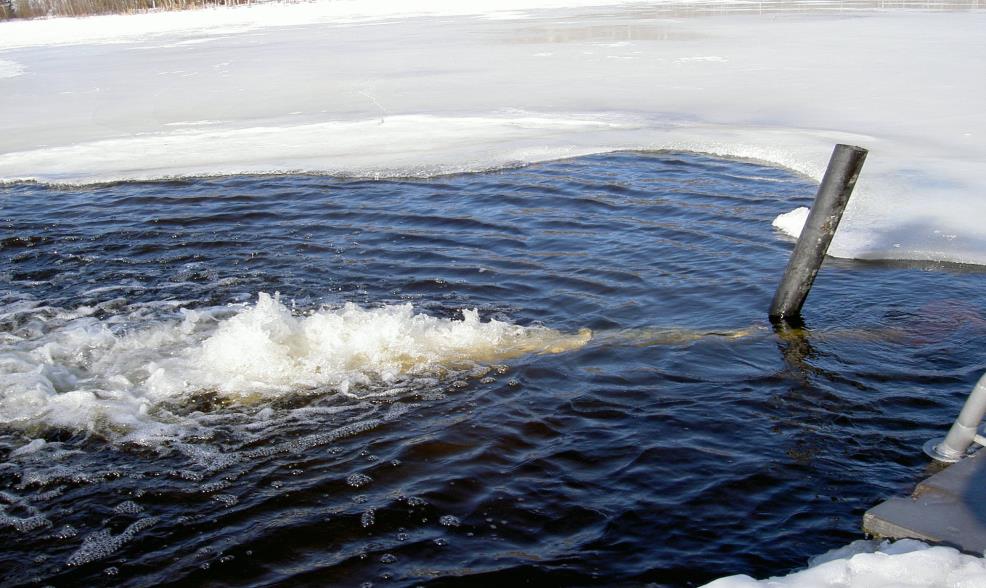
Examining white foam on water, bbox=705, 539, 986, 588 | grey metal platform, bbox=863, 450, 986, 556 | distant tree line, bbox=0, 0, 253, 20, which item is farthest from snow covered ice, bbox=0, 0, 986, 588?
distant tree line, bbox=0, 0, 253, 20

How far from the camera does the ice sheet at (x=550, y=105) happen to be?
350 inches

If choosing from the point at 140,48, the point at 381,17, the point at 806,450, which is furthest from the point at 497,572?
the point at 381,17

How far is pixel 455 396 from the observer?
16.8ft

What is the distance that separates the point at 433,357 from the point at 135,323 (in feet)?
7.39

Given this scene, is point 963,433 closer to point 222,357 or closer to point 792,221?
point 792,221

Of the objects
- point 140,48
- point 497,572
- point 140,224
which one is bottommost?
point 497,572

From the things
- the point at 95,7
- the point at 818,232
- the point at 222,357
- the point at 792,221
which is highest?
the point at 95,7

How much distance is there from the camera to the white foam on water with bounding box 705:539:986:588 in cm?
293

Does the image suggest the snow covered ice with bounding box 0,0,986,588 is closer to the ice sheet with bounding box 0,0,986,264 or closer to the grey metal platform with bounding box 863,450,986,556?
the ice sheet with bounding box 0,0,986,264

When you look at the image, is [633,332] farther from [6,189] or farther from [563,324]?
[6,189]

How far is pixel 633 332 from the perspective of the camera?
5891mm

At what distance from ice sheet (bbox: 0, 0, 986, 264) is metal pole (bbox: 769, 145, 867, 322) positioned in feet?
4.10

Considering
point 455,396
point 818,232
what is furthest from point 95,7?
point 818,232

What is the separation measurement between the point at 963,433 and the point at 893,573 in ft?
4.21
